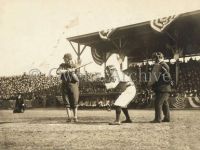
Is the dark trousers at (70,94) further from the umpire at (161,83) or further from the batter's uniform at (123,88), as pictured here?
the umpire at (161,83)

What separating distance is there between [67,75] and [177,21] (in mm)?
9368

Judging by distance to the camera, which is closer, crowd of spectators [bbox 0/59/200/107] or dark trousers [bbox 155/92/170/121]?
dark trousers [bbox 155/92/170/121]

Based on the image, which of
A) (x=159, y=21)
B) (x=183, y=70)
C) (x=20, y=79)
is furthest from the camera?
(x=20, y=79)

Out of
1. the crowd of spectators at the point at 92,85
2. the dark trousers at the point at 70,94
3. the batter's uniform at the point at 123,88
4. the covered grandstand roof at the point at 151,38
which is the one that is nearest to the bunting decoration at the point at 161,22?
the covered grandstand roof at the point at 151,38

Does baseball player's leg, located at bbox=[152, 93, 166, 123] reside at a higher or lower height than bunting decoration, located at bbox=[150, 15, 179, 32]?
lower

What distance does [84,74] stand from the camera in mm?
24375

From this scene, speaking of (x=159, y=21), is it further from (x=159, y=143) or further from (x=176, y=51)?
(x=159, y=143)

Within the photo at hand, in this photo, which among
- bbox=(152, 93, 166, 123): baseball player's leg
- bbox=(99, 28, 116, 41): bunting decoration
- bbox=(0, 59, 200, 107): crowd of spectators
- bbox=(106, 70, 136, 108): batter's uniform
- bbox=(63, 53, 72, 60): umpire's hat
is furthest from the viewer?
bbox=(99, 28, 116, 41): bunting decoration

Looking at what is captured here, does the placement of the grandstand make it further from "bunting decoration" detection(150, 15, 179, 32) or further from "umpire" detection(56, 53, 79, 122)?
"umpire" detection(56, 53, 79, 122)

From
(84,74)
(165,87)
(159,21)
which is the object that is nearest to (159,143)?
(165,87)

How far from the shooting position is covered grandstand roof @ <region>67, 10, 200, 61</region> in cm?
1791

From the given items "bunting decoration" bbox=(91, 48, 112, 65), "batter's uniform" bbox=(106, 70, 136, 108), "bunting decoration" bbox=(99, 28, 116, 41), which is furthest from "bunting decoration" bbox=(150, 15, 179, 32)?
"batter's uniform" bbox=(106, 70, 136, 108)

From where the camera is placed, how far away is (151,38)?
70.4ft

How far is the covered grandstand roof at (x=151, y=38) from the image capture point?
58.7ft
